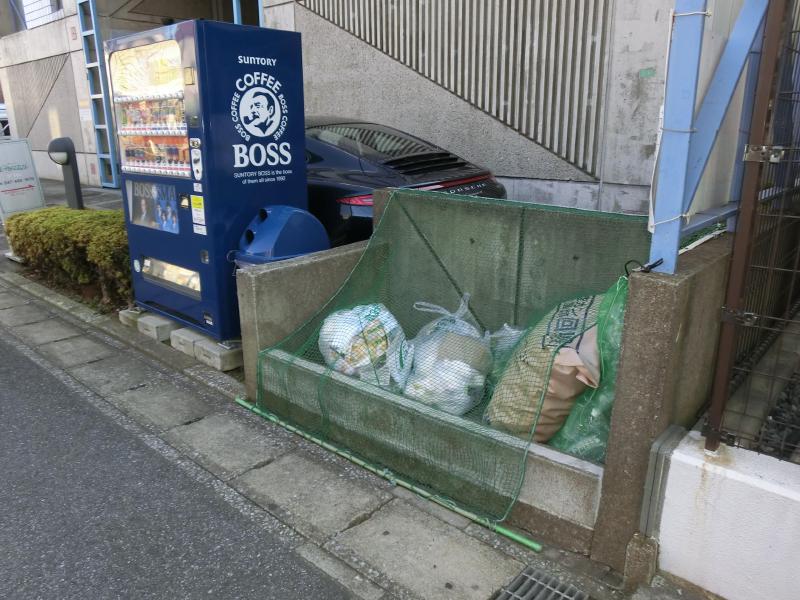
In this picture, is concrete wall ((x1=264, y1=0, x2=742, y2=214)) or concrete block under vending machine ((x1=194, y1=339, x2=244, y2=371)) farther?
concrete wall ((x1=264, y1=0, x2=742, y2=214))

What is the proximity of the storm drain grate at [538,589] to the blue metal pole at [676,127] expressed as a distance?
1.35m

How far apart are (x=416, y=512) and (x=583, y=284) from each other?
1616mm

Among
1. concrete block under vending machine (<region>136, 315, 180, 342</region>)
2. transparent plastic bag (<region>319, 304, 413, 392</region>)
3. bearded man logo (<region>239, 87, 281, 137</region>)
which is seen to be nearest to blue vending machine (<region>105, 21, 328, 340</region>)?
bearded man logo (<region>239, 87, 281, 137</region>)

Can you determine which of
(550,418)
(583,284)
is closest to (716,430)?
(550,418)

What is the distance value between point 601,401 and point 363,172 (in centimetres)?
339

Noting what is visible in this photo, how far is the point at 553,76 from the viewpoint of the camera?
7.48 m

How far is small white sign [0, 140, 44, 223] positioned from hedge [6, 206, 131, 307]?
0.75 m

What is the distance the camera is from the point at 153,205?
196 inches

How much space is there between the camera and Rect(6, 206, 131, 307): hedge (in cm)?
570

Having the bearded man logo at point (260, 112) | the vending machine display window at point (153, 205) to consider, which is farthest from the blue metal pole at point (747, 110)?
the vending machine display window at point (153, 205)

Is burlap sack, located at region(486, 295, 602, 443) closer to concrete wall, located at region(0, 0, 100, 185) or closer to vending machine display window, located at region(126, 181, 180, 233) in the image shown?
vending machine display window, located at region(126, 181, 180, 233)

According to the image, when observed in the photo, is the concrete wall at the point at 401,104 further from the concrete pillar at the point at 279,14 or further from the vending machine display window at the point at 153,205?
the vending machine display window at the point at 153,205

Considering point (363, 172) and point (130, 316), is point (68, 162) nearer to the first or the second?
point (130, 316)

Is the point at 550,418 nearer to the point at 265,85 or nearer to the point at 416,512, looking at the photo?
the point at 416,512
